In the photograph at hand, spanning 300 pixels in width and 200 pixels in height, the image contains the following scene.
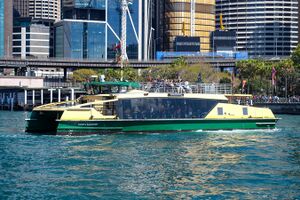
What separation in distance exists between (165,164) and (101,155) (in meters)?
5.88

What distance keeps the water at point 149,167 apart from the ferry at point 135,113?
7.82 feet

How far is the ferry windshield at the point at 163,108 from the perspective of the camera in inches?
2497

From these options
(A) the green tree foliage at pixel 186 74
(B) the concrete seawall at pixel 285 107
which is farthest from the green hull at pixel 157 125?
(A) the green tree foliage at pixel 186 74

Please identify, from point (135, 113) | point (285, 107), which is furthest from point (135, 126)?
point (285, 107)

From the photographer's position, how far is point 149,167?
4200 cm

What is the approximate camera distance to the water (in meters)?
34.7

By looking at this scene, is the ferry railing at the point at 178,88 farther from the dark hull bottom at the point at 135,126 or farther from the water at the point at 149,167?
the water at the point at 149,167

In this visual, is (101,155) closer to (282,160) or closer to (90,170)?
(90,170)

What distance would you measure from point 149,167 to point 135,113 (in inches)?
859

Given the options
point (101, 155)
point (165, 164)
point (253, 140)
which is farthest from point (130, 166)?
point (253, 140)

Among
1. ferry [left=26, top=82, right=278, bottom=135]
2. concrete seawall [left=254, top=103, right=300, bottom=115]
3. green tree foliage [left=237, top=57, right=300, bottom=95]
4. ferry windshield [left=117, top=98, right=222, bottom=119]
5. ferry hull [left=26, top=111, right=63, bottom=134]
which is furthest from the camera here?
green tree foliage [left=237, top=57, right=300, bottom=95]

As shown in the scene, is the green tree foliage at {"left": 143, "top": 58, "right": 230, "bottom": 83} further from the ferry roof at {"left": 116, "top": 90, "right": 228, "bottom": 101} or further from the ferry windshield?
the ferry windshield

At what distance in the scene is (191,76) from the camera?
150000mm

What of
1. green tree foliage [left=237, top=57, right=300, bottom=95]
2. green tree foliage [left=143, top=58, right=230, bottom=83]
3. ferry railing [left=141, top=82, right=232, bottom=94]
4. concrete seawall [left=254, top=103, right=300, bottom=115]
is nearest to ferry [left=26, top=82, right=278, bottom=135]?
ferry railing [left=141, top=82, right=232, bottom=94]
